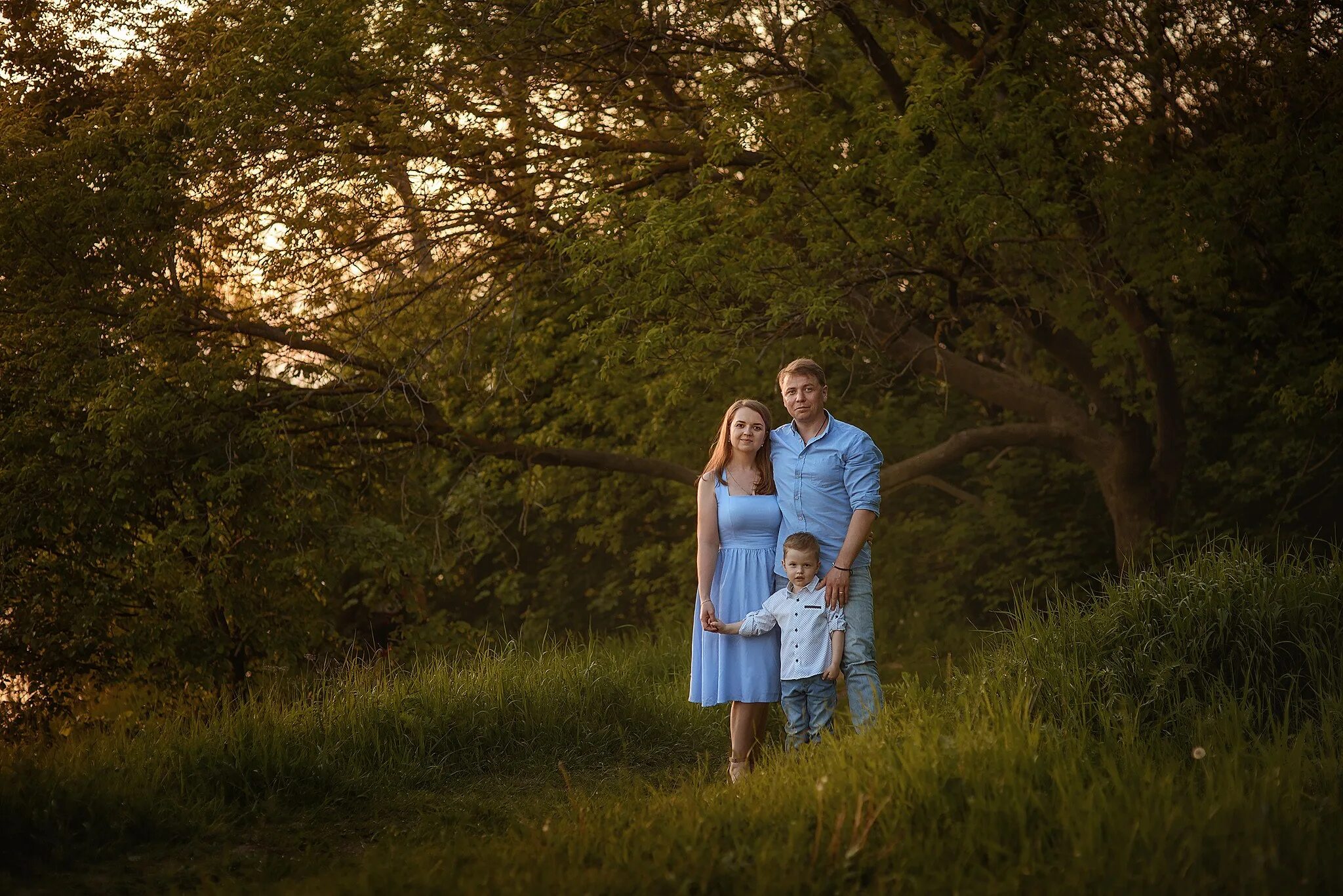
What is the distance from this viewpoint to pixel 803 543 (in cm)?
543

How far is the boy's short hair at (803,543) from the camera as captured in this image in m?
5.42

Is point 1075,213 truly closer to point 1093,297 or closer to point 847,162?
point 1093,297

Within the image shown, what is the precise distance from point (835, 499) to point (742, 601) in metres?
0.62

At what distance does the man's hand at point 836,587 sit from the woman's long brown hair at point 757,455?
1.89 ft

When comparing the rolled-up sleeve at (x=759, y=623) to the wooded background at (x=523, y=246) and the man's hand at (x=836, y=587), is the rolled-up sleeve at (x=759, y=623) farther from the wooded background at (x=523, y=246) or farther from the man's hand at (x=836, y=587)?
the wooded background at (x=523, y=246)

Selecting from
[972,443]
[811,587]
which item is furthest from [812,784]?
[972,443]

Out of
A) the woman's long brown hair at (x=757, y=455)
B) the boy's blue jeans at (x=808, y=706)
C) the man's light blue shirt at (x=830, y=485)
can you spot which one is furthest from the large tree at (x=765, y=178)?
the boy's blue jeans at (x=808, y=706)

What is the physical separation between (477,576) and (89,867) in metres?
12.2

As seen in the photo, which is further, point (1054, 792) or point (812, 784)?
point (812, 784)

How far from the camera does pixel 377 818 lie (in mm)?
5582

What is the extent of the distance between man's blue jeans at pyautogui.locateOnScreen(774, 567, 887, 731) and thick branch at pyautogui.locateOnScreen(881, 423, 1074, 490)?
6.11 meters

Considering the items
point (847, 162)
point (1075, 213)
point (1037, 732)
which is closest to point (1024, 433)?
point (1075, 213)

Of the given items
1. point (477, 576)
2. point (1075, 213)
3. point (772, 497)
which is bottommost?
point (477, 576)

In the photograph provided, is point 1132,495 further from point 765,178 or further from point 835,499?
point 835,499
